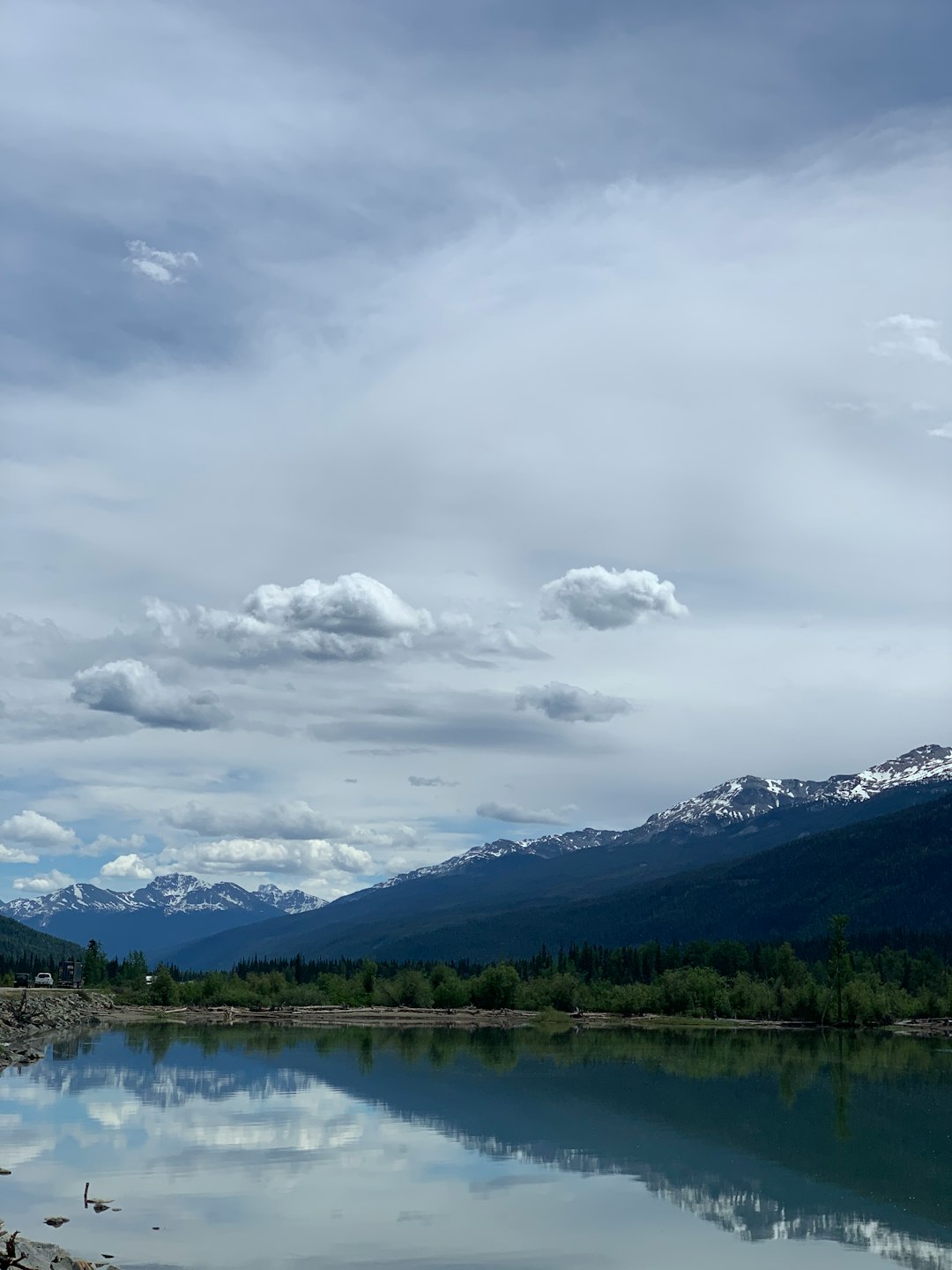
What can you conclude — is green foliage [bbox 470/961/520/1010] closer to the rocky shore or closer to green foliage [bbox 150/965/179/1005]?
green foliage [bbox 150/965/179/1005]

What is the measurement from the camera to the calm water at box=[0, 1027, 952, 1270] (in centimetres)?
3684

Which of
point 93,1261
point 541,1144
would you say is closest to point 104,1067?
point 541,1144

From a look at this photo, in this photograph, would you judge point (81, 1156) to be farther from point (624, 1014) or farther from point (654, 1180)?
point (624, 1014)

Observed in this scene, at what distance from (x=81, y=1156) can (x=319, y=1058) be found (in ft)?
163

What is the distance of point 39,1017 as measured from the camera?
129875mm

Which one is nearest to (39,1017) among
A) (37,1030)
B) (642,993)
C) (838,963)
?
(37,1030)

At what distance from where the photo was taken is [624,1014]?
17338 centimetres

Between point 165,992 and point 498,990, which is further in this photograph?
point 165,992

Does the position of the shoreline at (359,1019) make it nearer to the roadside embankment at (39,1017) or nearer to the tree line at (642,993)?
the roadside embankment at (39,1017)

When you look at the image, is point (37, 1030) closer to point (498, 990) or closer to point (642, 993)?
point (498, 990)

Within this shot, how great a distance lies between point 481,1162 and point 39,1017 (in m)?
94.1

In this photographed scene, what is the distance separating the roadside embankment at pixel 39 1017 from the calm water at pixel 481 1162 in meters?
8.35

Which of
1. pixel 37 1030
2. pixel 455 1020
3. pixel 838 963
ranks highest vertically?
pixel 838 963

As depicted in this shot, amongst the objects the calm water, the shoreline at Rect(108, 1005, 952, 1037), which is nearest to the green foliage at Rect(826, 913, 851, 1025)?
the shoreline at Rect(108, 1005, 952, 1037)
